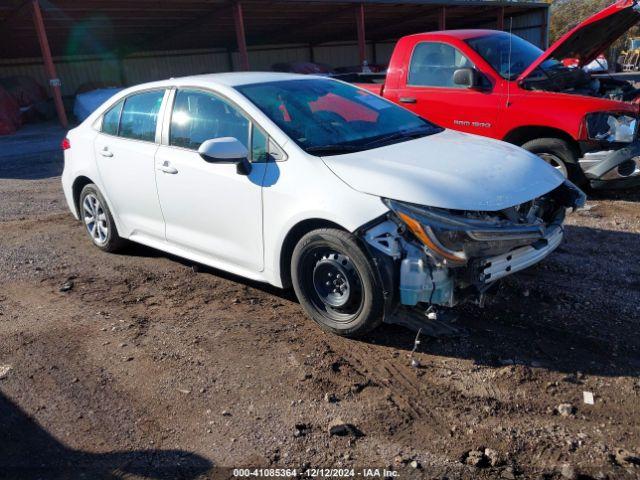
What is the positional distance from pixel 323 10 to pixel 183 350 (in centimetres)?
2217

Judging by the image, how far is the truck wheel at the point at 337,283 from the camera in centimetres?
354

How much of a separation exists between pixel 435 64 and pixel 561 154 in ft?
6.40

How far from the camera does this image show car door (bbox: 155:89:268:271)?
4.16 m

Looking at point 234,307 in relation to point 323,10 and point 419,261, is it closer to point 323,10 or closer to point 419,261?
point 419,261

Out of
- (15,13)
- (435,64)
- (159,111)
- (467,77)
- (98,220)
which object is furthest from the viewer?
(15,13)

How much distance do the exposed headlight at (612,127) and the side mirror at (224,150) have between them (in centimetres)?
405

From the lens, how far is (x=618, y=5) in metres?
6.26

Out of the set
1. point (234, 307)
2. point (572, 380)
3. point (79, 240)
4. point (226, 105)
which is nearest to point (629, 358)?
point (572, 380)

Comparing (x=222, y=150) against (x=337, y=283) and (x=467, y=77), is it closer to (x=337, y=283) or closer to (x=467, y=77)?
(x=337, y=283)

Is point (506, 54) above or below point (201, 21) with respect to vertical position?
below

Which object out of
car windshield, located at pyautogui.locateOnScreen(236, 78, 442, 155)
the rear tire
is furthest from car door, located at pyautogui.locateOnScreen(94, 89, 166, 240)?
car windshield, located at pyautogui.locateOnScreen(236, 78, 442, 155)

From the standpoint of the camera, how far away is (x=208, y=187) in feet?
14.4

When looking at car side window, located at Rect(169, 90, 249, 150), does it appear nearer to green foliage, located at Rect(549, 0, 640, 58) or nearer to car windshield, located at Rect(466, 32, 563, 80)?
car windshield, located at Rect(466, 32, 563, 80)

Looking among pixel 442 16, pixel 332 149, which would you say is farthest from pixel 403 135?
pixel 442 16
